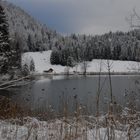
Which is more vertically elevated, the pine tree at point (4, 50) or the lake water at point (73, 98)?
the pine tree at point (4, 50)

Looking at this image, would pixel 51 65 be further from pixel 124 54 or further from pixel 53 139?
pixel 53 139

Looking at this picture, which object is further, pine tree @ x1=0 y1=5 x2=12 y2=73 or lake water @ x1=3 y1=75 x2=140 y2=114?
pine tree @ x1=0 y1=5 x2=12 y2=73

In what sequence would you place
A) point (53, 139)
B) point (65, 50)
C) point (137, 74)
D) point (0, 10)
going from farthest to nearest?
point (65, 50) < point (0, 10) < point (137, 74) < point (53, 139)

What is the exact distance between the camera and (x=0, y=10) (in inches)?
803

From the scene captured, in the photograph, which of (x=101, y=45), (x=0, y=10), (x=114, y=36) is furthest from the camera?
(x=114, y=36)

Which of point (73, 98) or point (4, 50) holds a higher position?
point (4, 50)

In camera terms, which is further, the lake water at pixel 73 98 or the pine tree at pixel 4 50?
the pine tree at pixel 4 50

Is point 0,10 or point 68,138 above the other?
point 0,10

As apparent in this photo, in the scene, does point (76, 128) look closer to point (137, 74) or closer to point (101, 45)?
point (137, 74)

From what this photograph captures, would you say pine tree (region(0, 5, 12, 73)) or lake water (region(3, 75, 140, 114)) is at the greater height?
pine tree (region(0, 5, 12, 73))

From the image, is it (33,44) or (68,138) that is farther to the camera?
(33,44)

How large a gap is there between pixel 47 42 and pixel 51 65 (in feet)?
146

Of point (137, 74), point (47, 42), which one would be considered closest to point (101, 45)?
point (47, 42)

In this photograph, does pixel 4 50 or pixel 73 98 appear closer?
pixel 73 98
